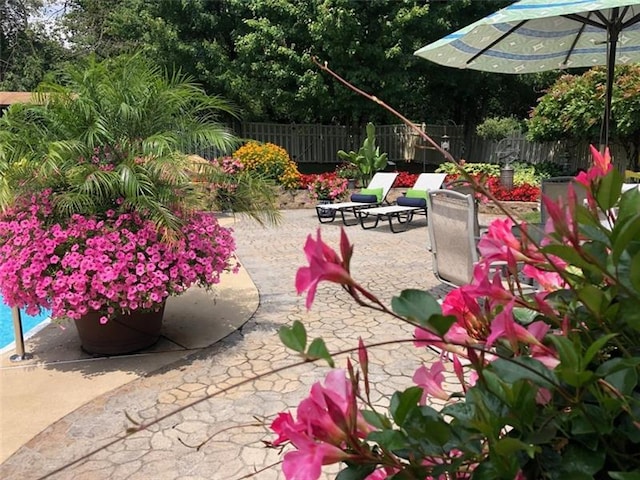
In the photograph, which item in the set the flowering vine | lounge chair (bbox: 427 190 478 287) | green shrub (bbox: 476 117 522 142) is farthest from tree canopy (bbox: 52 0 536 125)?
the flowering vine

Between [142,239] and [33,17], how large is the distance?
26.4 m

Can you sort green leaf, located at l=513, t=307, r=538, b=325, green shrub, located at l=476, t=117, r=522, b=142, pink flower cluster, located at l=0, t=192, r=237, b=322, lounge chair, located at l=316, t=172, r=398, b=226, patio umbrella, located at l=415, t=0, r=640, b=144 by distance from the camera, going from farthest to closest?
1. green shrub, located at l=476, t=117, r=522, b=142
2. lounge chair, located at l=316, t=172, r=398, b=226
3. patio umbrella, located at l=415, t=0, r=640, b=144
4. pink flower cluster, located at l=0, t=192, r=237, b=322
5. green leaf, located at l=513, t=307, r=538, b=325

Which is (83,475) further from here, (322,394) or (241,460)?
(322,394)

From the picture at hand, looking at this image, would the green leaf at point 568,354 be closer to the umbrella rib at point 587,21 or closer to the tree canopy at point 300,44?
the umbrella rib at point 587,21

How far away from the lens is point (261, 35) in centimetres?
1570

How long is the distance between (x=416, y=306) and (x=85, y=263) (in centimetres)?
318

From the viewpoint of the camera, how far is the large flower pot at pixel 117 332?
376 cm

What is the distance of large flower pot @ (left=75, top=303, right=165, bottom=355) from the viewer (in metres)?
3.76

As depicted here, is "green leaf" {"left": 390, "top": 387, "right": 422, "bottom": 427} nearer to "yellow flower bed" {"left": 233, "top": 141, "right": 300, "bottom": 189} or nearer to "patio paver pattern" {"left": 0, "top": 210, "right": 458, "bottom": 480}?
"patio paver pattern" {"left": 0, "top": 210, "right": 458, "bottom": 480}

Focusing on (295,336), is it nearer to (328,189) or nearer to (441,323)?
(441,323)

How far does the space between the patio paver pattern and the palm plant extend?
103 centimetres

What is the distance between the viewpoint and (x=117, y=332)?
3797 millimetres

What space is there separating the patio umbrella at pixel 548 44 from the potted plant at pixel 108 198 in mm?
A: 2447

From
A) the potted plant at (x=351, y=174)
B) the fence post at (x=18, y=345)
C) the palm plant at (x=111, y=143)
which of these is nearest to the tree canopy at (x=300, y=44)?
the potted plant at (x=351, y=174)
